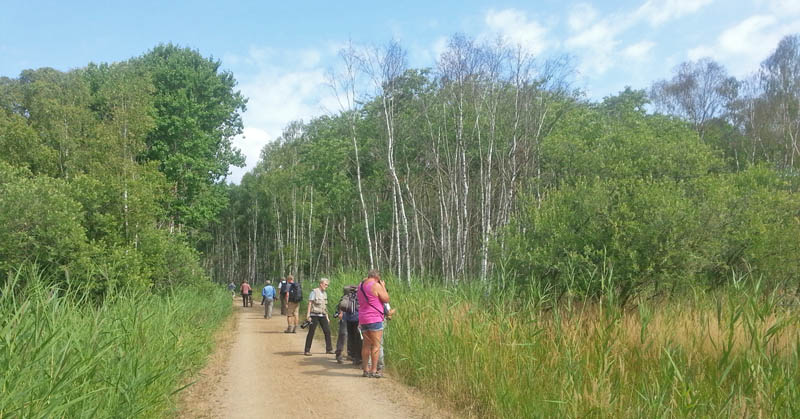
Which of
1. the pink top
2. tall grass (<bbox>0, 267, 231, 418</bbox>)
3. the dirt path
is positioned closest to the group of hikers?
the pink top

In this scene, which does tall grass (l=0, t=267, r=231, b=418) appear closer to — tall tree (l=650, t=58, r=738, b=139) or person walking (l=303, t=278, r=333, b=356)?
person walking (l=303, t=278, r=333, b=356)

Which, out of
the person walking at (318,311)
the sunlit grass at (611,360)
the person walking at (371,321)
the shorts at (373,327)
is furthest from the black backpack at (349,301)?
the shorts at (373,327)

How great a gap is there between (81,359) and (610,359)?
5337 mm

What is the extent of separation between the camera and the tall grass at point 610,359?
15.5 ft

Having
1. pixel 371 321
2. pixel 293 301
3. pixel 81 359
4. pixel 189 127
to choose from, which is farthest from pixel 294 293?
pixel 189 127

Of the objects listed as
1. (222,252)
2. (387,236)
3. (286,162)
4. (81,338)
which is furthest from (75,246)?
(222,252)

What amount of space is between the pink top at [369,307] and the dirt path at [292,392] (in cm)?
92

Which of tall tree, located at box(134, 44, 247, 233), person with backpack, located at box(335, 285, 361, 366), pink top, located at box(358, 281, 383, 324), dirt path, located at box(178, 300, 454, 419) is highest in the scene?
tall tree, located at box(134, 44, 247, 233)

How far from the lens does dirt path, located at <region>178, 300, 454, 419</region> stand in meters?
6.48

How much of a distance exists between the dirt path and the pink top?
0.92 m

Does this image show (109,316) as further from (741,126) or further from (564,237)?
(741,126)

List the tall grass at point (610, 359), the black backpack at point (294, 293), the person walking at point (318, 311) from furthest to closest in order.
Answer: the black backpack at point (294, 293), the person walking at point (318, 311), the tall grass at point (610, 359)

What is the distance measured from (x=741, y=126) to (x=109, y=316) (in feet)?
133

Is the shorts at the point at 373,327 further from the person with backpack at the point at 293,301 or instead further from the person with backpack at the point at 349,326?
the person with backpack at the point at 293,301
